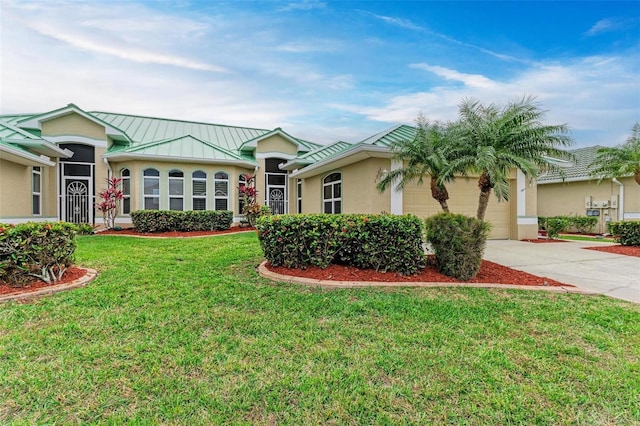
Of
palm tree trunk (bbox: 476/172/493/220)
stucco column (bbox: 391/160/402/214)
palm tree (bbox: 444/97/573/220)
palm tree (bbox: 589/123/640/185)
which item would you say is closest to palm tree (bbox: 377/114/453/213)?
palm tree (bbox: 444/97/573/220)

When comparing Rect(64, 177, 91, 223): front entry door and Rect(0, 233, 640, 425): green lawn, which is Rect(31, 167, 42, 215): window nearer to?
Rect(64, 177, 91, 223): front entry door

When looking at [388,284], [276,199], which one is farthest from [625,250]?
[276,199]

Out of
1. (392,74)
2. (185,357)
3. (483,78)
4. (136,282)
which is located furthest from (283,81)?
(185,357)

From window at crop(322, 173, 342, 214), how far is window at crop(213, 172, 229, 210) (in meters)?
5.86

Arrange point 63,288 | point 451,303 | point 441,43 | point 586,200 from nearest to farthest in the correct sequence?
point 451,303
point 63,288
point 441,43
point 586,200

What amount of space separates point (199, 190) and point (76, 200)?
20.1ft

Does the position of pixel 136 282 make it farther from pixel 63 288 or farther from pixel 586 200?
pixel 586 200

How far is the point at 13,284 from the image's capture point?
17.1 feet

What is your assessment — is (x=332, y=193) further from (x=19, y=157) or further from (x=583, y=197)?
(x=583, y=197)

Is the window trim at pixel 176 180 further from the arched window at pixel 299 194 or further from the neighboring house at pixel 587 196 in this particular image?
the neighboring house at pixel 587 196

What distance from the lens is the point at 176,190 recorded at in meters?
16.3

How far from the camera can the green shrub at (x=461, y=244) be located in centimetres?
620

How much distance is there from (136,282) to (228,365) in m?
3.61

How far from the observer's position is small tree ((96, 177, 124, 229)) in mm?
14742
